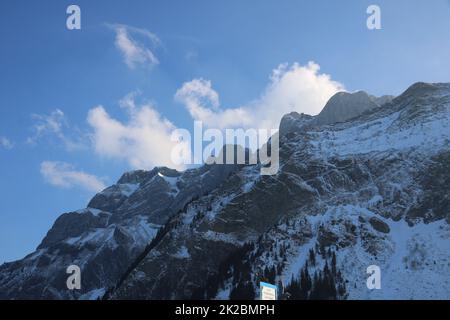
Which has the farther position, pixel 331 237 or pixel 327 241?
pixel 331 237

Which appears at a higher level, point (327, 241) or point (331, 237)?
Result: point (331, 237)

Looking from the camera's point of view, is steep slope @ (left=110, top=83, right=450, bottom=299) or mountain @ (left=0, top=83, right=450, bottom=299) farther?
steep slope @ (left=110, top=83, right=450, bottom=299)

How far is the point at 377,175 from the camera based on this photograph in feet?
633

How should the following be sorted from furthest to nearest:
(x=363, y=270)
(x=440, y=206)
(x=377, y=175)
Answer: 1. (x=377, y=175)
2. (x=440, y=206)
3. (x=363, y=270)

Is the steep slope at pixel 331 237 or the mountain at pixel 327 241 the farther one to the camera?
the steep slope at pixel 331 237
